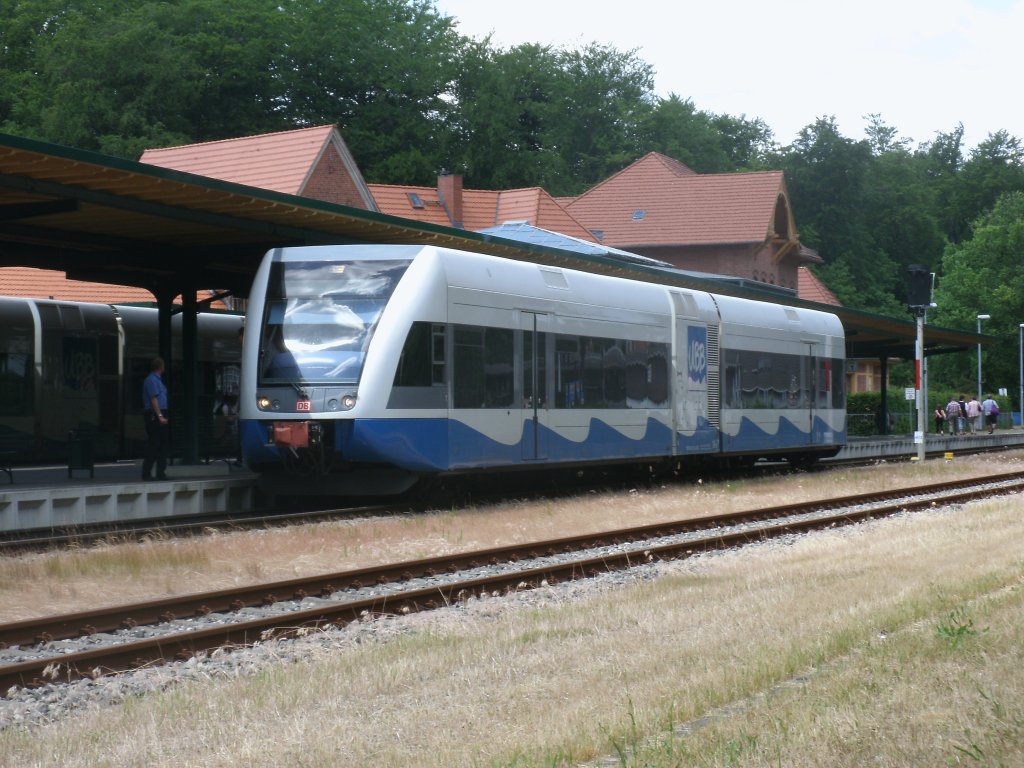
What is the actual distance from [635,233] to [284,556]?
60.9m

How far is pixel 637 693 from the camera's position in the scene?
696 centimetres

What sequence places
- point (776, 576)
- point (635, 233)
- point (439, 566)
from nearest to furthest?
point (776, 576), point (439, 566), point (635, 233)

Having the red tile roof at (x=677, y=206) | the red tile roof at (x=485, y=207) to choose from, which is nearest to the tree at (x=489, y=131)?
the red tile roof at (x=677, y=206)

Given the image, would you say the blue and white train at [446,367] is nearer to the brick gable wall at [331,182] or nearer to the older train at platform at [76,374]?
the older train at platform at [76,374]

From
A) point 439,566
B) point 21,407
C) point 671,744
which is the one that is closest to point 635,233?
point 21,407

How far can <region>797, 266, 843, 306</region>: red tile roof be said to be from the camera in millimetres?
83750

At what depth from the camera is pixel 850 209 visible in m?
91.9

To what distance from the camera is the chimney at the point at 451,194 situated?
60.2 metres

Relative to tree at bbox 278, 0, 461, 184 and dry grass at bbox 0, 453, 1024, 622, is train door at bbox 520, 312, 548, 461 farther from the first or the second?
tree at bbox 278, 0, 461, 184

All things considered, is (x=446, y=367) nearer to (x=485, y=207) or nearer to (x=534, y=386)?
(x=534, y=386)

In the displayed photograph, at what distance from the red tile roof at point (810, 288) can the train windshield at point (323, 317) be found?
67.6m

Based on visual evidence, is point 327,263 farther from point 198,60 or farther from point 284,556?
point 198,60

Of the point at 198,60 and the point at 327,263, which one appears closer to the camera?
the point at 327,263

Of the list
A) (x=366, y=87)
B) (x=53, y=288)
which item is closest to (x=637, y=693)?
(x=53, y=288)
